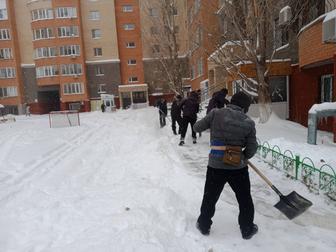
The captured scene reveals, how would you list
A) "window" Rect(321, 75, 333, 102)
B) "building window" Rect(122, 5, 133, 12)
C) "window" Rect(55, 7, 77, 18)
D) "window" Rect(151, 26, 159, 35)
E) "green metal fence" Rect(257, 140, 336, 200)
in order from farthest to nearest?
1. "building window" Rect(122, 5, 133, 12)
2. "window" Rect(55, 7, 77, 18)
3. "window" Rect(151, 26, 159, 35)
4. "window" Rect(321, 75, 333, 102)
5. "green metal fence" Rect(257, 140, 336, 200)

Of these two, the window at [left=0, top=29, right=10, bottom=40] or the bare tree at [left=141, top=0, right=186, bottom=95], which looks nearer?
the bare tree at [left=141, top=0, right=186, bottom=95]

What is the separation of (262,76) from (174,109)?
345 centimetres

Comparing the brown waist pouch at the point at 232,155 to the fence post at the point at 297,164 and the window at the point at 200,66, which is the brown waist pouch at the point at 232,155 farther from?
the window at the point at 200,66

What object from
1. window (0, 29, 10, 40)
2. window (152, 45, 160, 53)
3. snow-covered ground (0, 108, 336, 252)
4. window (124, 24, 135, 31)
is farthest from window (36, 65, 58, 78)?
snow-covered ground (0, 108, 336, 252)

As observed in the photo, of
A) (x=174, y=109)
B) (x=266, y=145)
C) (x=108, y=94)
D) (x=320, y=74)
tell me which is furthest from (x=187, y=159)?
(x=108, y=94)

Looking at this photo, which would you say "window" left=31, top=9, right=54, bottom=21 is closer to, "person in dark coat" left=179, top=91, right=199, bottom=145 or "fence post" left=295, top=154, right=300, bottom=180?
"person in dark coat" left=179, top=91, right=199, bottom=145

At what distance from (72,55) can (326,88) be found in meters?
36.7

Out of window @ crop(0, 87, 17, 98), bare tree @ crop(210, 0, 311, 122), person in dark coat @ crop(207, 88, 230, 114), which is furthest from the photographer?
window @ crop(0, 87, 17, 98)

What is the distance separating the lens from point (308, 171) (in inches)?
200

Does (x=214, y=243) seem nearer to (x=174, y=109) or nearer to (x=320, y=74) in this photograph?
(x=174, y=109)

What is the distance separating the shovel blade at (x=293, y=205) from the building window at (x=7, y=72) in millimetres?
48076

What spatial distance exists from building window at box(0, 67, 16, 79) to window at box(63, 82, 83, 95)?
8.98 m

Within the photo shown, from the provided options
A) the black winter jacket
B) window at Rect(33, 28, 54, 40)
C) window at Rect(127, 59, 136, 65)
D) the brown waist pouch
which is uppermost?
window at Rect(33, 28, 54, 40)

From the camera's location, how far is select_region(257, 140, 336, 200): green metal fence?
4.59 metres
